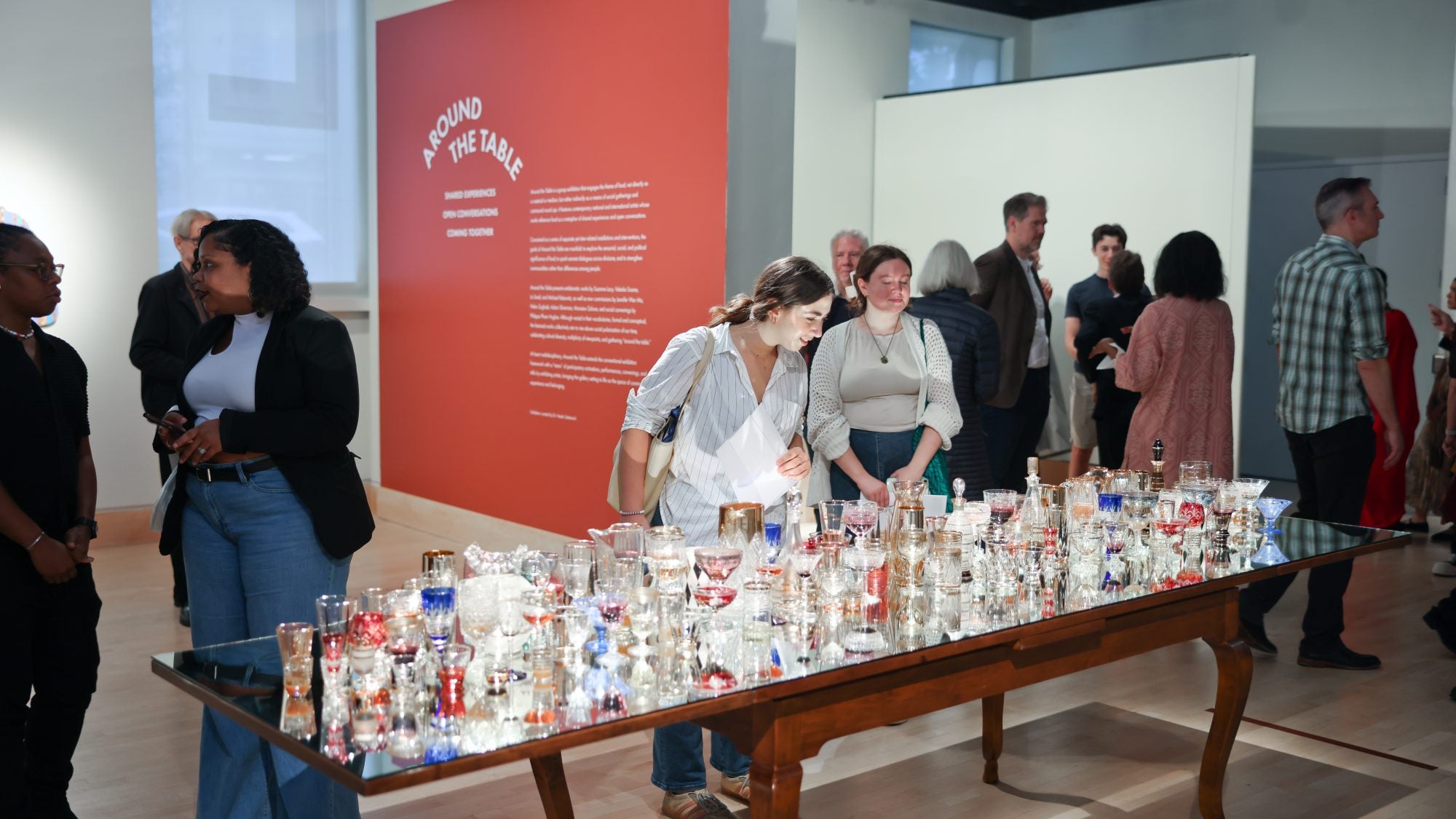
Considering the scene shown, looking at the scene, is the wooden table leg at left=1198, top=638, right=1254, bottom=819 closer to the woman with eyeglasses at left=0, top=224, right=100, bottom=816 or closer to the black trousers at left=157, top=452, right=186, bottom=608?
the woman with eyeglasses at left=0, top=224, right=100, bottom=816

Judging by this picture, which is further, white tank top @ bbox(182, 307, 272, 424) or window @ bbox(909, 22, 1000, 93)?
window @ bbox(909, 22, 1000, 93)

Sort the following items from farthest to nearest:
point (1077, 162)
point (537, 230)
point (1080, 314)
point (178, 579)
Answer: point (1077, 162) → point (1080, 314) → point (537, 230) → point (178, 579)

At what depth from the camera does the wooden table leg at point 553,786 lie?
288 cm

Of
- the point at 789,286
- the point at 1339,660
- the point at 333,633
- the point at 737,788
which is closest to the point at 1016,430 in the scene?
the point at 1339,660

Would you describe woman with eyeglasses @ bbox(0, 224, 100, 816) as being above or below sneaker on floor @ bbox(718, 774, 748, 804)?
above

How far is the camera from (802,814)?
3.43 meters

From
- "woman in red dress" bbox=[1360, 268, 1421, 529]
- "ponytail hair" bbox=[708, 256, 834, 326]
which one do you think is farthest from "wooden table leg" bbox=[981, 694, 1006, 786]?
"woman in red dress" bbox=[1360, 268, 1421, 529]

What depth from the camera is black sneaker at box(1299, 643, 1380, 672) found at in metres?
4.83

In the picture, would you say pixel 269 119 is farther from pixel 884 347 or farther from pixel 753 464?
pixel 753 464

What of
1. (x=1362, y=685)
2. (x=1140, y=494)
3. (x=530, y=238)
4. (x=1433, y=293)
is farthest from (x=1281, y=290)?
(x=1433, y=293)

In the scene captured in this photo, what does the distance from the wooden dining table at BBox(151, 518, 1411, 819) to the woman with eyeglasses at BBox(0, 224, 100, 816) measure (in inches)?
28.9

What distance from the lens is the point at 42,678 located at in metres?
2.95

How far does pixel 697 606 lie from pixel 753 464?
1055mm

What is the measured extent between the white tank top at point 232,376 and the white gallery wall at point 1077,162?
5789 mm
